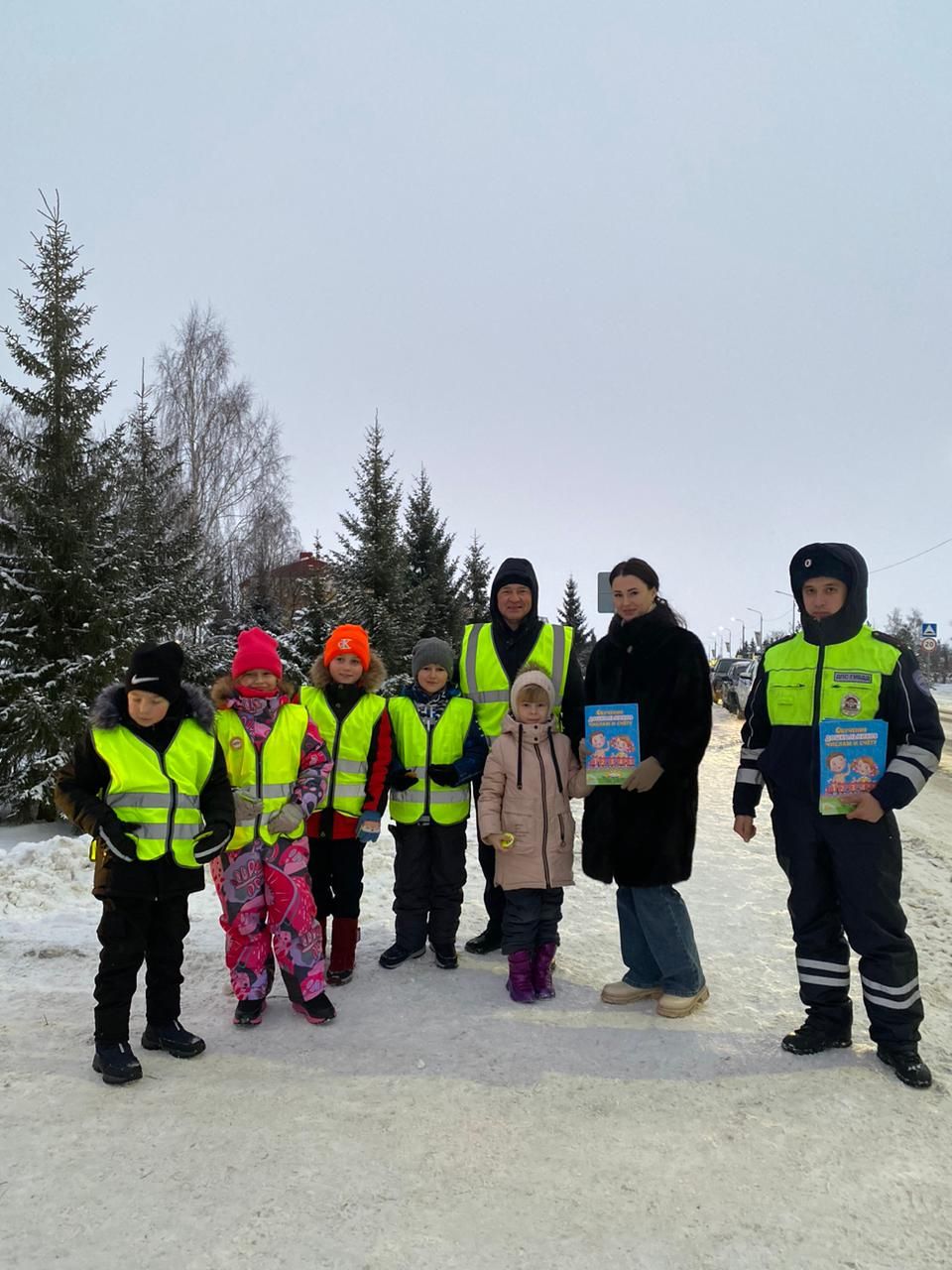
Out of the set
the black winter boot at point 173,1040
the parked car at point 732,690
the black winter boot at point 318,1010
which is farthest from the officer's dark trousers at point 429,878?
the parked car at point 732,690

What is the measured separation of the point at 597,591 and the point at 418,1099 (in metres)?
7.87

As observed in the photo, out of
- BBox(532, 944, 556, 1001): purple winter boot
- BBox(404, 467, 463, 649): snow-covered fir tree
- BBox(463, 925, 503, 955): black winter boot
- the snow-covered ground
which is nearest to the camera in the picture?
the snow-covered ground

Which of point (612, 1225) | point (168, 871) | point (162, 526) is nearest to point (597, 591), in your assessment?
point (168, 871)

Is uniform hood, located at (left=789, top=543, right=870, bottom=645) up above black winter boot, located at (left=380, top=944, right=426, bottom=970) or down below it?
above

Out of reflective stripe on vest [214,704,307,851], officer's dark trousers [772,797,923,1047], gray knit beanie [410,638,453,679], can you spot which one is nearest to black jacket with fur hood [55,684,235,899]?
reflective stripe on vest [214,704,307,851]

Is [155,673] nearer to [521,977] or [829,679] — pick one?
[521,977]

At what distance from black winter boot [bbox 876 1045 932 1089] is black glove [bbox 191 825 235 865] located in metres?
2.92

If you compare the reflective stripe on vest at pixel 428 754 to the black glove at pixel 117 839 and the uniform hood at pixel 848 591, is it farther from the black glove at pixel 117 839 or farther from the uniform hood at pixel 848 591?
the uniform hood at pixel 848 591

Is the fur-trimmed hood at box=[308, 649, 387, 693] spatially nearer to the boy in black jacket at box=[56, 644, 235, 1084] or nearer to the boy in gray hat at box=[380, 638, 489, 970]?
the boy in gray hat at box=[380, 638, 489, 970]

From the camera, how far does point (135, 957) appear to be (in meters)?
3.34

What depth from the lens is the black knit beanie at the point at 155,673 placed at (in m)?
3.43

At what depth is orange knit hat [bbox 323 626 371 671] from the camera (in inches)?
173

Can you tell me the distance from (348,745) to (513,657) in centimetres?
105

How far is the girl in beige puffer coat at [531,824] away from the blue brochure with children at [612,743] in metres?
0.22
